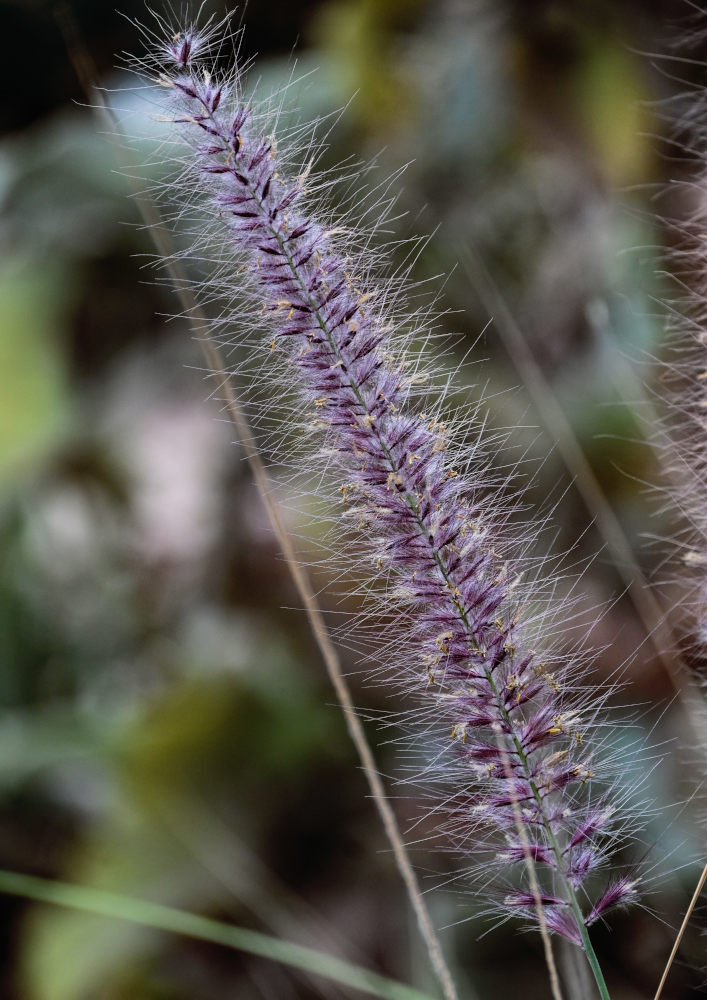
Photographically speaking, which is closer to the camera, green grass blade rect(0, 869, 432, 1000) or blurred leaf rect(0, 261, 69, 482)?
green grass blade rect(0, 869, 432, 1000)

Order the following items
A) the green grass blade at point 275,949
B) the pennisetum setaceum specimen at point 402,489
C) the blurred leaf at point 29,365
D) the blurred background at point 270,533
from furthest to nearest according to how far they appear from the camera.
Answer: the blurred leaf at point 29,365 < the blurred background at point 270,533 < the green grass blade at point 275,949 < the pennisetum setaceum specimen at point 402,489

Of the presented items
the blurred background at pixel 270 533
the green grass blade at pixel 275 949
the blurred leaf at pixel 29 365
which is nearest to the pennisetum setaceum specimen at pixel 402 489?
the green grass blade at pixel 275 949

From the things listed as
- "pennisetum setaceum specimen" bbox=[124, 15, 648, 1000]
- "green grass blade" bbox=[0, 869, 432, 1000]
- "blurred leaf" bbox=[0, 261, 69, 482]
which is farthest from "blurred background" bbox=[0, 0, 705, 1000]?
"pennisetum setaceum specimen" bbox=[124, 15, 648, 1000]

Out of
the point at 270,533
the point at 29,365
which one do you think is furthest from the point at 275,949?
the point at 29,365

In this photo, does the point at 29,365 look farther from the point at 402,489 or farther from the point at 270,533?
the point at 402,489

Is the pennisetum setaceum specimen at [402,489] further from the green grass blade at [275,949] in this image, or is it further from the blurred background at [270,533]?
the blurred background at [270,533]

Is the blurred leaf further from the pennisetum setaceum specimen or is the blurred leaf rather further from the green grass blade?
the pennisetum setaceum specimen

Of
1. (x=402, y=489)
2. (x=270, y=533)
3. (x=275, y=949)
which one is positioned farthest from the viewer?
(x=270, y=533)

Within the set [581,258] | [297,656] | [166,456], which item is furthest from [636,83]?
[166,456]

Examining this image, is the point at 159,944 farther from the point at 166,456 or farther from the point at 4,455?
the point at 166,456
